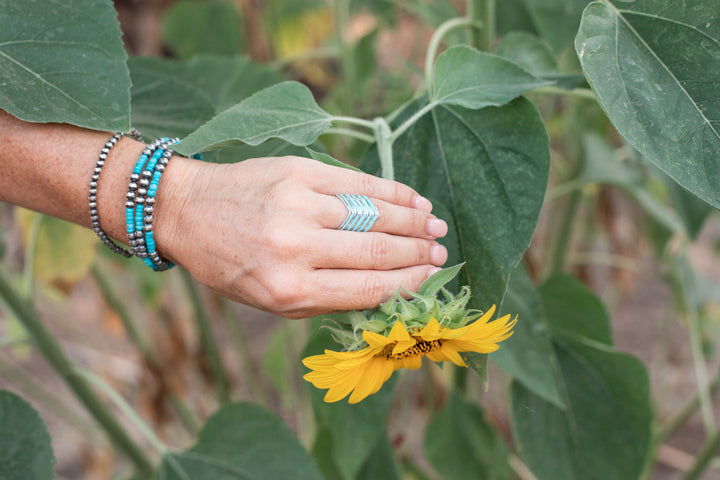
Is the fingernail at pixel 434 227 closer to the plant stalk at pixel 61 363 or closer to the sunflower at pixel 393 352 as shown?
the sunflower at pixel 393 352

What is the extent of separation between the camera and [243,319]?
1.82 m

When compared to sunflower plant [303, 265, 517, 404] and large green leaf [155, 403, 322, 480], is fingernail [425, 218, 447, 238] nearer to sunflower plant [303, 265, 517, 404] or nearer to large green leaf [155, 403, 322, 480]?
sunflower plant [303, 265, 517, 404]

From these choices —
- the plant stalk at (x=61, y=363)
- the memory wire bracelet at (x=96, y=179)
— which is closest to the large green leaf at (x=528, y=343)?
the memory wire bracelet at (x=96, y=179)

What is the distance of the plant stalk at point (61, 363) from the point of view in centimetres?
59

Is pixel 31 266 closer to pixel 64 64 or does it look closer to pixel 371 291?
pixel 64 64

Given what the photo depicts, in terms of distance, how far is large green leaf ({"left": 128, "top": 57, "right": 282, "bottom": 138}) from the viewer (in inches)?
19.2

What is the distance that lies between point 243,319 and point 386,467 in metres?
1.19

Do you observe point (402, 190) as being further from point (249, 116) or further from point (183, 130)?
point (183, 130)

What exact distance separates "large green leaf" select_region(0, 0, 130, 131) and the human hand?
0.07 m

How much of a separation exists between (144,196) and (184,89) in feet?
0.62

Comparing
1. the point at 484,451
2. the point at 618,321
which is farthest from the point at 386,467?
the point at 618,321

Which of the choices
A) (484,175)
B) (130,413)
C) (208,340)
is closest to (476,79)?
(484,175)

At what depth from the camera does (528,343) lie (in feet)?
1.74

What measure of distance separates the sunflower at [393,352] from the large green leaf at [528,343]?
0.18 m
